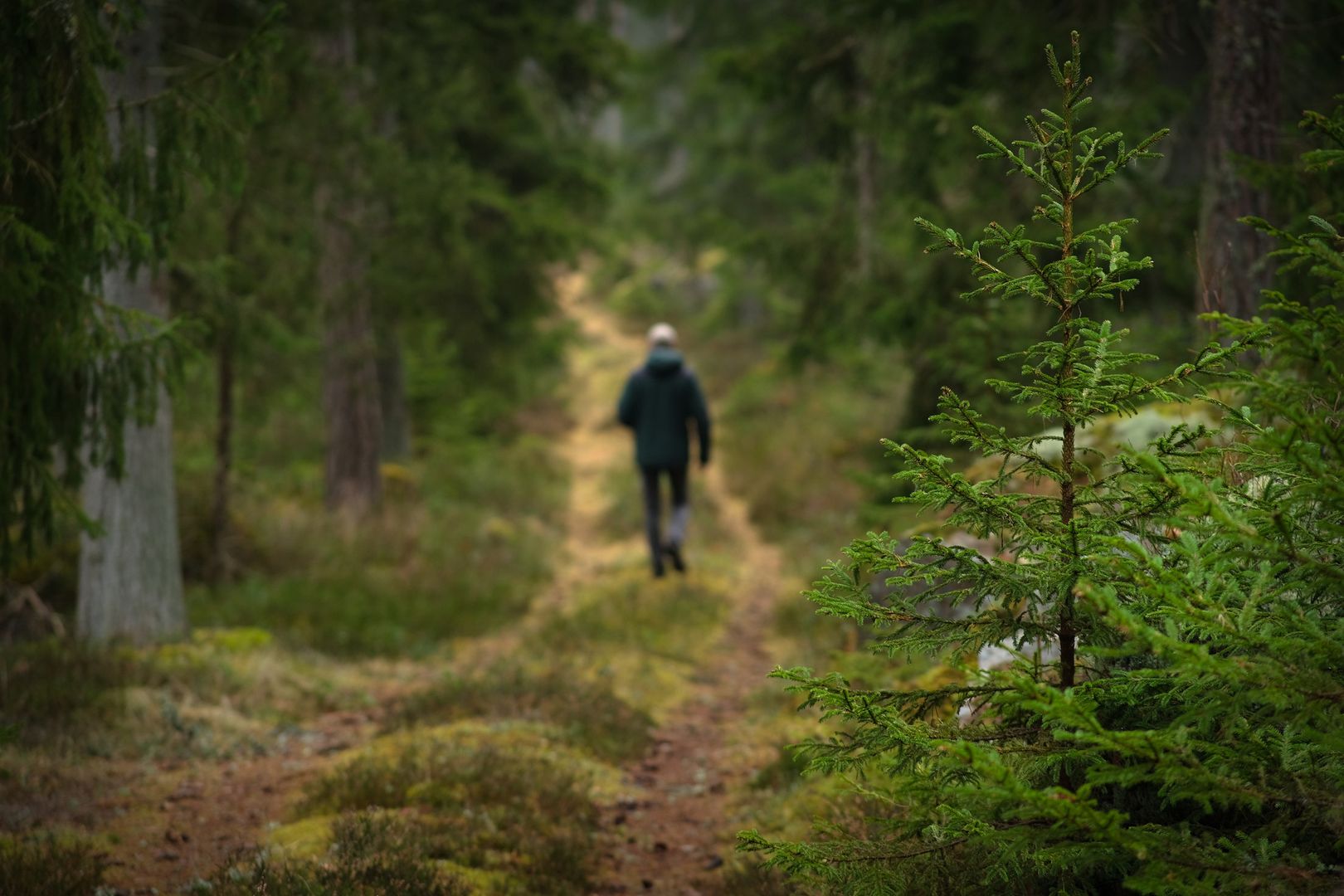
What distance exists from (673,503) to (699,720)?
140 inches

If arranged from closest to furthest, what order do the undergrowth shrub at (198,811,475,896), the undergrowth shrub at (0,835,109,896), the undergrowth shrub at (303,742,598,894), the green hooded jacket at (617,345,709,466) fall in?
the undergrowth shrub at (198,811,475,896), the undergrowth shrub at (0,835,109,896), the undergrowth shrub at (303,742,598,894), the green hooded jacket at (617,345,709,466)

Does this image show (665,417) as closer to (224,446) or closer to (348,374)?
(224,446)

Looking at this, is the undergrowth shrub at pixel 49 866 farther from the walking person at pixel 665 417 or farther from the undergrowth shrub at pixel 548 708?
the walking person at pixel 665 417

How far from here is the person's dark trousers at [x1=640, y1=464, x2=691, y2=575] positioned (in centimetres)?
1030

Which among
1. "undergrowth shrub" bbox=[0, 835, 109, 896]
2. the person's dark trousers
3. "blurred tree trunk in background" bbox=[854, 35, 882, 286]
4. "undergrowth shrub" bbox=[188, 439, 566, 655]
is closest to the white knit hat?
the person's dark trousers

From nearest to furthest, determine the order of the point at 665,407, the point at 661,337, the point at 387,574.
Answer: the point at 665,407 < the point at 661,337 < the point at 387,574

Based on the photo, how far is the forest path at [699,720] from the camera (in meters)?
4.87

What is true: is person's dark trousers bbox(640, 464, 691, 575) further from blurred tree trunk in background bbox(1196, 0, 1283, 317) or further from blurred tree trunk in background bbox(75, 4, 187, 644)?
blurred tree trunk in background bbox(1196, 0, 1283, 317)

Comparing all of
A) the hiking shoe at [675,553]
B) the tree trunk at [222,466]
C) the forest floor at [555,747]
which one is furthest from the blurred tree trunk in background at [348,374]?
the hiking shoe at [675,553]

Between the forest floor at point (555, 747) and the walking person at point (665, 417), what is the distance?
1.12 meters

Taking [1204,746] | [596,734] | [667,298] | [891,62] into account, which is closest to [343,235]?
[891,62]

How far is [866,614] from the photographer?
2.94 metres

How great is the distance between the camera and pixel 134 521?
7.24 m

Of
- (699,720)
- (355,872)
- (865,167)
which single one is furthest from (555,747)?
(865,167)
